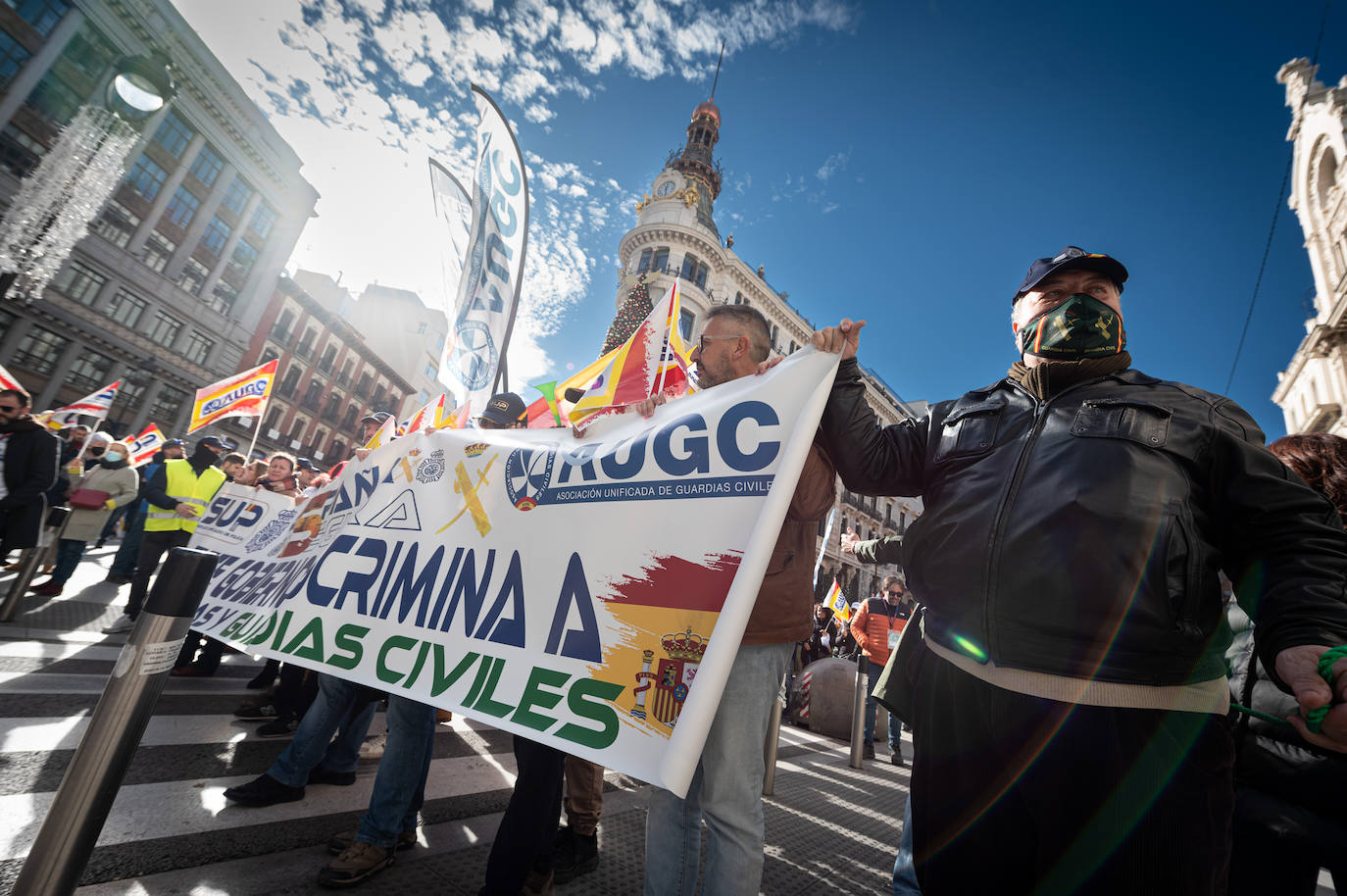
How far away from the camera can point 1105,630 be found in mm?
1126

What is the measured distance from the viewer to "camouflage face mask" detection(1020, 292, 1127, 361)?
1521 mm

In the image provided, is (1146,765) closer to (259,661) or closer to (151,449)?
(259,661)

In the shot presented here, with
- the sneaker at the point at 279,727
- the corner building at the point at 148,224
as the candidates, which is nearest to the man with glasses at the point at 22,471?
the sneaker at the point at 279,727

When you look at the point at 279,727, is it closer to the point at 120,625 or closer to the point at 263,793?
the point at 263,793

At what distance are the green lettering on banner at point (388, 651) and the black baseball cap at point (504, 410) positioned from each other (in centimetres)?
160

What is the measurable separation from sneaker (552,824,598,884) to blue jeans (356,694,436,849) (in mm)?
408

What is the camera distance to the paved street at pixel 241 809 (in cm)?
201

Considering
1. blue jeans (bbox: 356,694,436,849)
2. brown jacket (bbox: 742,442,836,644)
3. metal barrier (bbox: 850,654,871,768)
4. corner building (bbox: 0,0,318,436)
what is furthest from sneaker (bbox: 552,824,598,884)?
Result: corner building (bbox: 0,0,318,436)

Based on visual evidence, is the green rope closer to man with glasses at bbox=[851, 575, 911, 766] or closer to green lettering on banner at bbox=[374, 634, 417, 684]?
green lettering on banner at bbox=[374, 634, 417, 684]

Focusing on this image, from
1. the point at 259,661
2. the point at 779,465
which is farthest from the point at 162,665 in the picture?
the point at 259,661

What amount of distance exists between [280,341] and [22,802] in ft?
150

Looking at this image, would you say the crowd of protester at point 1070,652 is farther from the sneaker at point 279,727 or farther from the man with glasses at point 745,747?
the sneaker at point 279,727

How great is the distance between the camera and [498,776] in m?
3.44

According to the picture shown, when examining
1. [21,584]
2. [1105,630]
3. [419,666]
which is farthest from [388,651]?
[21,584]
